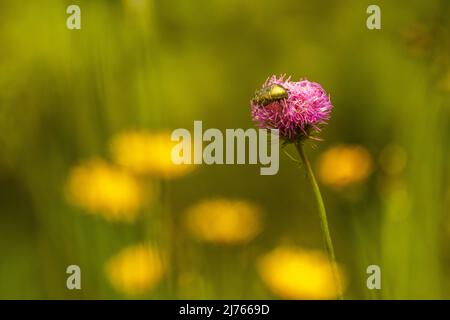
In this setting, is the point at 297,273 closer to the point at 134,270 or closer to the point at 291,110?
the point at 134,270

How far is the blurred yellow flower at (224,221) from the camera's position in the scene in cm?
98

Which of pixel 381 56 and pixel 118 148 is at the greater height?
pixel 381 56

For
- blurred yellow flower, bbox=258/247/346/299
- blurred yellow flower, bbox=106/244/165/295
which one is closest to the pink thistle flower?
blurred yellow flower, bbox=106/244/165/295

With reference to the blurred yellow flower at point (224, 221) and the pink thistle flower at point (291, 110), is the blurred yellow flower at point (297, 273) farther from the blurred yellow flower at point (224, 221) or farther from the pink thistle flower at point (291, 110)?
the pink thistle flower at point (291, 110)

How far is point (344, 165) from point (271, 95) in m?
0.30

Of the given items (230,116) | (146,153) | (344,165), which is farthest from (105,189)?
(344,165)

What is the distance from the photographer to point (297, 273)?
105 cm

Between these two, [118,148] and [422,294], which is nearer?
[422,294]

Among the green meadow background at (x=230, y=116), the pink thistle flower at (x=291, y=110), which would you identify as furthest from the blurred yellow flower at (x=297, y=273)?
the pink thistle flower at (x=291, y=110)

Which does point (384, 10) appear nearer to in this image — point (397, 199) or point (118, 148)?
point (397, 199)

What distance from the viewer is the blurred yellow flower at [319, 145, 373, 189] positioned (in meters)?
1.00
